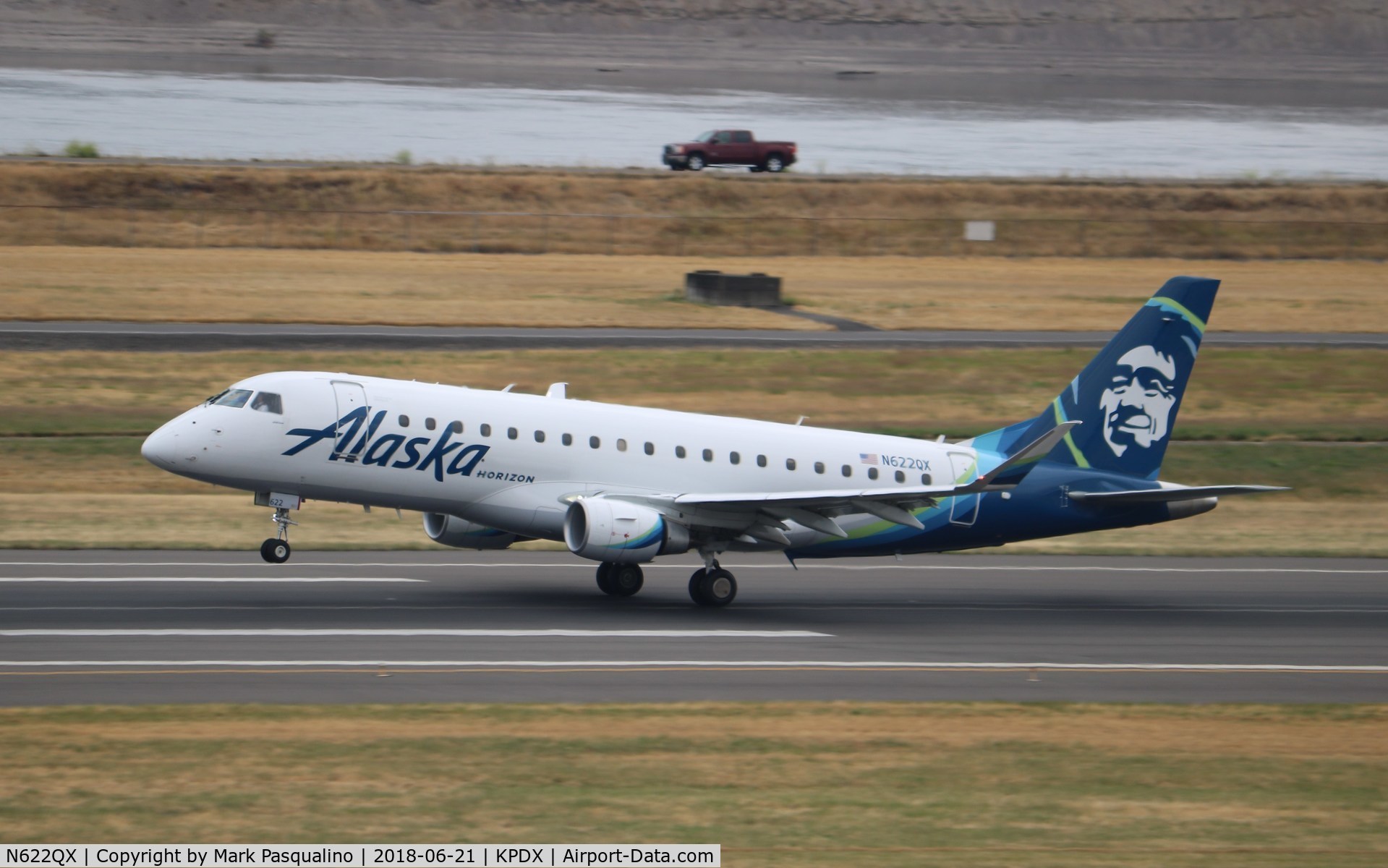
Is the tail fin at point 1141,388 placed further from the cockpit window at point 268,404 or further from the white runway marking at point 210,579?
the cockpit window at point 268,404

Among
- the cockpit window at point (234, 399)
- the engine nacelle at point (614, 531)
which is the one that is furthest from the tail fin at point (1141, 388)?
the cockpit window at point (234, 399)

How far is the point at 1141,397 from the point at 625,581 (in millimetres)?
9858

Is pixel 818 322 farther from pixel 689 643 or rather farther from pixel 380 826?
pixel 380 826

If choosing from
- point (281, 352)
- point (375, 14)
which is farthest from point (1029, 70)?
point (281, 352)

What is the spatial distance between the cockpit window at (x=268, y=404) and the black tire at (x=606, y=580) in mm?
5925

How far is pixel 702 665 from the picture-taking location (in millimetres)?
22828

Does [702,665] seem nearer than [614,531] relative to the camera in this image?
Yes

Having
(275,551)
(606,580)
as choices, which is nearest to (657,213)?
(606,580)

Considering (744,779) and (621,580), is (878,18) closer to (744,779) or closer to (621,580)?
(621,580)

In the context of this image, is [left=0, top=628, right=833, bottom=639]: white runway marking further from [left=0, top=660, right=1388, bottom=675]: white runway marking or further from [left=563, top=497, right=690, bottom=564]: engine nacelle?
[left=0, top=660, right=1388, bottom=675]: white runway marking

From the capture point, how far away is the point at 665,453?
2755 cm

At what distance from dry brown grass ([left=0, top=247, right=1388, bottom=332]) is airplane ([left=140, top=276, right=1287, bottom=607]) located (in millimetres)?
28573

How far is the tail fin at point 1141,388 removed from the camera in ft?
97.1

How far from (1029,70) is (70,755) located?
149 metres
